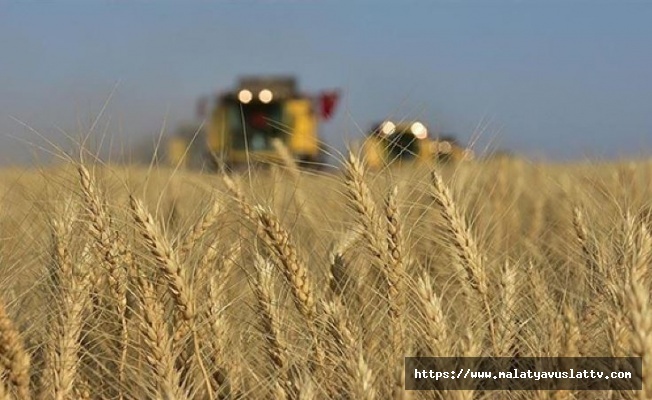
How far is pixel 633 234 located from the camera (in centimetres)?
177

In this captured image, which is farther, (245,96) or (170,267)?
(245,96)

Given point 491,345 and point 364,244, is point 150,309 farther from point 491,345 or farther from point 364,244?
point 491,345

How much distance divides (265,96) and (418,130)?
1335cm

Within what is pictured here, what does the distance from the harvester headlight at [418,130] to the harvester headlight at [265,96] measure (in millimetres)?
13135

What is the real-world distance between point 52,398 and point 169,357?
0.31 meters

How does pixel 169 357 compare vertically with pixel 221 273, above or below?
below

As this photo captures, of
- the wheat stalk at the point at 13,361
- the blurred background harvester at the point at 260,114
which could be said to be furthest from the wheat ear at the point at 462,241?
the blurred background harvester at the point at 260,114

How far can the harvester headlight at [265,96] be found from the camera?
50.3 ft

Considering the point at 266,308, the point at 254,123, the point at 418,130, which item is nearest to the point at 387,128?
the point at 418,130

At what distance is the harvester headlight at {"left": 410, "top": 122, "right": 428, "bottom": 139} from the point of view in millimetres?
2110

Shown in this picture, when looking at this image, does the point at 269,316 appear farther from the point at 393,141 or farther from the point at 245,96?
the point at 245,96

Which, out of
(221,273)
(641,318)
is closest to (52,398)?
(221,273)

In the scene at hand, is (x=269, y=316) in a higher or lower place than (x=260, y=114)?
lower

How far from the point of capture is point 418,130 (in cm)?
219
